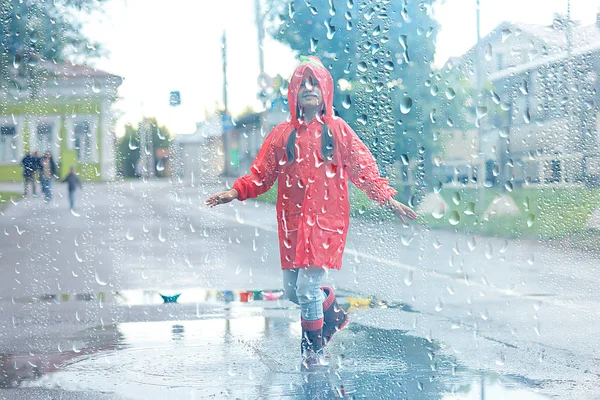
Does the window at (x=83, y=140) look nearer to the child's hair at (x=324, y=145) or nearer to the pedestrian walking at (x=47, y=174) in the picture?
the pedestrian walking at (x=47, y=174)

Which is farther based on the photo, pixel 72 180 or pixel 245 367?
pixel 72 180

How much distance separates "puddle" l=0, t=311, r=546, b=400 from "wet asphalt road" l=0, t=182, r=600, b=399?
0.01 m

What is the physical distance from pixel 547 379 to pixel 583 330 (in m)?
1.63

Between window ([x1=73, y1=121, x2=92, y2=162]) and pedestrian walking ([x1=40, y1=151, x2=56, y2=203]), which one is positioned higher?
window ([x1=73, y1=121, x2=92, y2=162])

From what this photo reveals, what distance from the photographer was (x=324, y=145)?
4508mm

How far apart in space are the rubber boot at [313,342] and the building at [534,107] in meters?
9.35

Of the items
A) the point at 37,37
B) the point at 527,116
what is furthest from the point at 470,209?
the point at 37,37

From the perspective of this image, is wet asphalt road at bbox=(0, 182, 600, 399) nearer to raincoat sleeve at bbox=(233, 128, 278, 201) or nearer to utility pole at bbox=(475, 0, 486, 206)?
raincoat sleeve at bbox=(233, 128, 278, 201)

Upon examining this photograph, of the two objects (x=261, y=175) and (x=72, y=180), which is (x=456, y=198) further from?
(x=261, y=175)

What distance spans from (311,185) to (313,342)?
0.75 m

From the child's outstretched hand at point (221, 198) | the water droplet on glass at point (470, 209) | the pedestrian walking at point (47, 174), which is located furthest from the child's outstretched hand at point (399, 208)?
the water droplet on glass at point (470, 209)

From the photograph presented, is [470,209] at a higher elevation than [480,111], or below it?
below

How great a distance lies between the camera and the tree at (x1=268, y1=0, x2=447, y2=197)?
9.32 metres

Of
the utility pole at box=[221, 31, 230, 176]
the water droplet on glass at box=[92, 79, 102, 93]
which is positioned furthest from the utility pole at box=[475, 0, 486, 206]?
the water droplet on glass at box=[92, 79, 102, 93]
